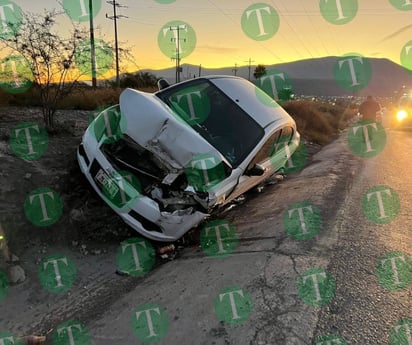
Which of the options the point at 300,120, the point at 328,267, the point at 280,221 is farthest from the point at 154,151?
the point at 300,120

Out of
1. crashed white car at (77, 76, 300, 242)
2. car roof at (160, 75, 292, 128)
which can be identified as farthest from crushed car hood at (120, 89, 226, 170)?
car roof at (160, 75, 292, 128)

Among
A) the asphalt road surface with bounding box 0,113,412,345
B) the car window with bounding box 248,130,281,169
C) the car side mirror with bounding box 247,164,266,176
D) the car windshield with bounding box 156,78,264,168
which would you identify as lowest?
the asphalt road surface with bounding box 0,113,412,345

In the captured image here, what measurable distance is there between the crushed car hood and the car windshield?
522 millimetres

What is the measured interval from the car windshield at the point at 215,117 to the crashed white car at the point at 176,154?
15 mm

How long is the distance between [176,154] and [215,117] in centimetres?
134

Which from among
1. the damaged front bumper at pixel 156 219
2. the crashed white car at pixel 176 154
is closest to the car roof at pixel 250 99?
the crashed white car at pixel 176 154

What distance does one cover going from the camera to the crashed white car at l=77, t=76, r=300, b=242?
15.0ft

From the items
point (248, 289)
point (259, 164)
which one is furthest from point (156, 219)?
point (259, 164)

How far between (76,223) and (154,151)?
140 centimetres

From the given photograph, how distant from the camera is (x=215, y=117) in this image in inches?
235

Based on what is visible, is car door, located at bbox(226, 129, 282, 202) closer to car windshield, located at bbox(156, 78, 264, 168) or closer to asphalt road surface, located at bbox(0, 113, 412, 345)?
car windshield, located at bbox(156, 78, 264, 168)

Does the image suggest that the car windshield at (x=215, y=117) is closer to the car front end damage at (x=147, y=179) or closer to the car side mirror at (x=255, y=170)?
the car side mirror at (x=255, y=170)

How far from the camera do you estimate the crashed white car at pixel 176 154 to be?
458 centimetres

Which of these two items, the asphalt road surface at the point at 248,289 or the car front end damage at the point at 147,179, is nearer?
the asphalt road surface at the point at 248,289
